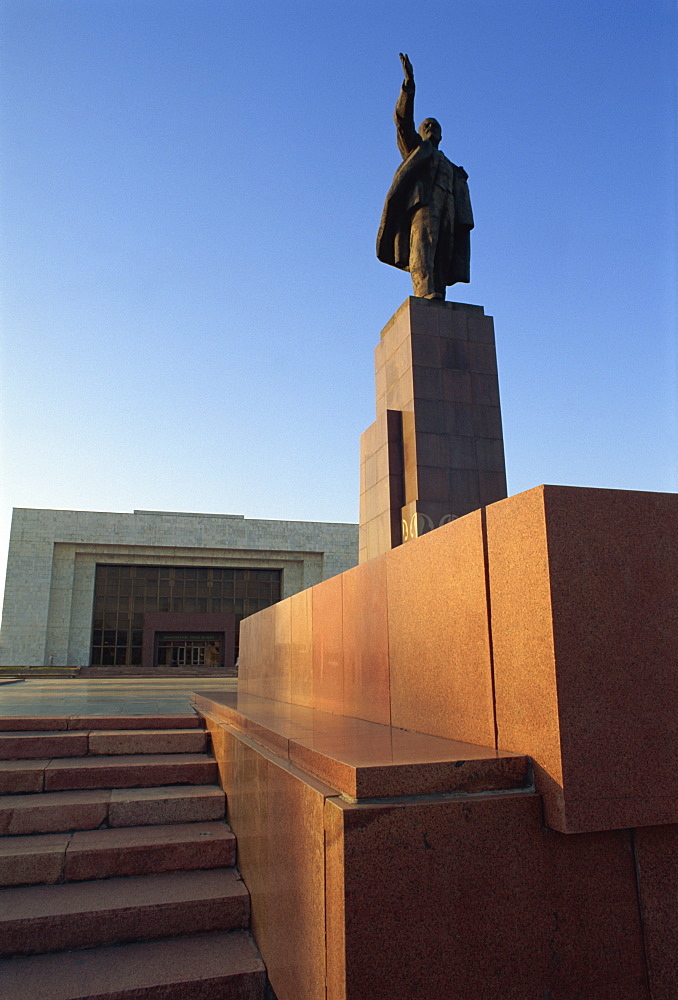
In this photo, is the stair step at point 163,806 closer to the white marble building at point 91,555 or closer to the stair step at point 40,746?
the stair step at point 40,746

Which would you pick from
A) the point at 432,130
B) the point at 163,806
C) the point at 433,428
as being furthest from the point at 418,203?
the point at 163,806

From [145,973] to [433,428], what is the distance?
564 cm

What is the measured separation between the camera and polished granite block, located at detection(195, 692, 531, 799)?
226 centimetres

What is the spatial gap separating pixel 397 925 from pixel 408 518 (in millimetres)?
5322

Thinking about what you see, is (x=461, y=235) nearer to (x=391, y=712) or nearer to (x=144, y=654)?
(x=391, y=712)

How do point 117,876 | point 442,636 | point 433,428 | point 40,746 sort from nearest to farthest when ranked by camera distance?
point 442,636 < point 117,876 < point 40,746 < point 433,428

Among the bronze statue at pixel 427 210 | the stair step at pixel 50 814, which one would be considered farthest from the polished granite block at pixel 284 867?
the bronze statue at pixel 427 210

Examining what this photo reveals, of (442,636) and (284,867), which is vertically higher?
(442,636)

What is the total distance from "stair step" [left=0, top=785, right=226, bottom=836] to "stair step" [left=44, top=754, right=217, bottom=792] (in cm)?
7

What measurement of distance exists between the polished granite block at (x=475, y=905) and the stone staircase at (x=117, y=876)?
112 centimetres

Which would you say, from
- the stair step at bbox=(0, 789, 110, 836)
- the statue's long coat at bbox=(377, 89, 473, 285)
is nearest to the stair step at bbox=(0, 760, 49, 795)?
the stair step at bbox=(0, 789, 110, 836)

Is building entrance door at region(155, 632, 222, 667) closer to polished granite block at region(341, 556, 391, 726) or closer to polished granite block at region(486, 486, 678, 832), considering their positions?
polished granite block at region(341, 556, 391, 726)

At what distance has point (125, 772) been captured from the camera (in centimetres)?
449

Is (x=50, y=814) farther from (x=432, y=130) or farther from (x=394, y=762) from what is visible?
(x=432, y=130)
